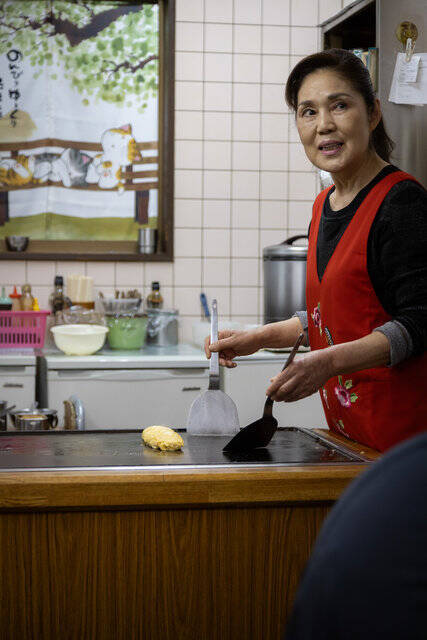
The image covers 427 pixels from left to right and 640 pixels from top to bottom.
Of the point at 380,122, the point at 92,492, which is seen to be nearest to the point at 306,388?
the point at 92,492

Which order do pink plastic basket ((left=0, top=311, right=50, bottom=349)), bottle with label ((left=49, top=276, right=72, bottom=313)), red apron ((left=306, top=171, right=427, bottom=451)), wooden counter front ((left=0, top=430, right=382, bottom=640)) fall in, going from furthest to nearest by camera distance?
bottle with label ((left=49, top=276, right=72, bottom=313)) < pink plastic basket ((left=0, top=311, right=50, bottom=349)) < red apron ((left=306, top=171, right=427, bottom=451)) < wooden counter front ((left=0, top=430, right=382, bottom=640))

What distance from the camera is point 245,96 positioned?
158 inches

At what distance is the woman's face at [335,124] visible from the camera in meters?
1.59

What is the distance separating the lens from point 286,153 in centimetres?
406

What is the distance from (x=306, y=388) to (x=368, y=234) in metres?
0.36

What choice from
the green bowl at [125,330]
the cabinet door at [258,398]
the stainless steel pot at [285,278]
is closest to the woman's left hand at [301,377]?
the cabinet door at [258,398]

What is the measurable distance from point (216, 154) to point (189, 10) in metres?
0.73

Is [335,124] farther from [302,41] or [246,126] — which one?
[302,41]

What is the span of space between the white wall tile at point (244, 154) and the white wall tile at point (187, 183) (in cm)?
20

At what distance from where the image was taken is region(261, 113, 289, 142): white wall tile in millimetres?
4035

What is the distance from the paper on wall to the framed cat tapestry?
1560 mm

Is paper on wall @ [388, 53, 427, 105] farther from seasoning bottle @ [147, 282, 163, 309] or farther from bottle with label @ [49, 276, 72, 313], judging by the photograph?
bottle with label @ [49, 276, 72, 313]

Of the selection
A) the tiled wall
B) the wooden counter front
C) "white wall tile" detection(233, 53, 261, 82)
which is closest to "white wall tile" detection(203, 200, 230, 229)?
the tiled wall

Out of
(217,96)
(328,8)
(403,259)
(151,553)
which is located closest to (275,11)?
(328,8)
